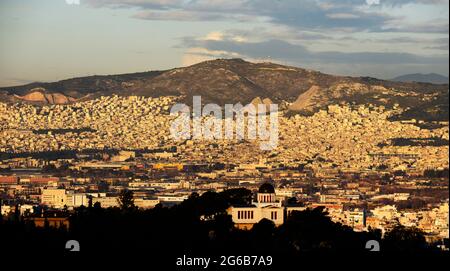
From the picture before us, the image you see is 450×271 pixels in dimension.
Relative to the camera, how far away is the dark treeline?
41.5 meters

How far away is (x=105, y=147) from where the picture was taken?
145 m

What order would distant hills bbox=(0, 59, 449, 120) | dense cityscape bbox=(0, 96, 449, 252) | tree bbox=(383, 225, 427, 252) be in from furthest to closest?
distant hills bbox=(0, 59, 449, 120) < dense cityscape bbox=(0, 96, 449, 252) < tree bbox=(383, 225, 427, 252)

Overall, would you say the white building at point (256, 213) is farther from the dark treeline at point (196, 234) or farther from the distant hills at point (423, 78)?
the distant hills at point (423, 78)

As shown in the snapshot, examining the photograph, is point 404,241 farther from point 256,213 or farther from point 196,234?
point 196,234

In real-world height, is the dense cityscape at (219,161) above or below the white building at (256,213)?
below

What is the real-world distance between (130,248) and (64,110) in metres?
125

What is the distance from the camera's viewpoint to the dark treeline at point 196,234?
41469 millimetres

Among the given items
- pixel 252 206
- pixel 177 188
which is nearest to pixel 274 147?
pixel 177 188

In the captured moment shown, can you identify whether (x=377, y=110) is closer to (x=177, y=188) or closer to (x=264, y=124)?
(x=264, y=124)

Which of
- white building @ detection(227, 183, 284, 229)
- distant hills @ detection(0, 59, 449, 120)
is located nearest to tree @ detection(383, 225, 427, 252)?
white building @ detection(227, 183, 284, 229)
